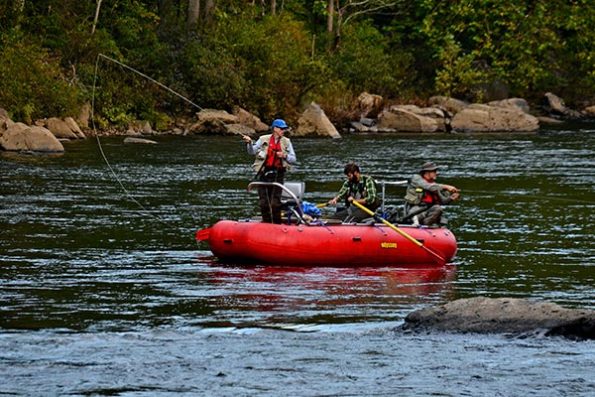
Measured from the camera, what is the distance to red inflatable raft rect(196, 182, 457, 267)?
17312mm

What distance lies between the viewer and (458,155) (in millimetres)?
36281

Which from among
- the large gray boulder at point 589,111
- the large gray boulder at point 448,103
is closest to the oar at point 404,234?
the large gray boulder at point 448,103

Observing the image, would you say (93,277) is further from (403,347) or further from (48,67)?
(48,67)

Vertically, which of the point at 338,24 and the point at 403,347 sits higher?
the point at 338,24

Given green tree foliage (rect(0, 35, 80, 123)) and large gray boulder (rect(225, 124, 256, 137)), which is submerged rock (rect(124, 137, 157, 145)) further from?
large gray boulder (rect(225, 124, 256, 137))

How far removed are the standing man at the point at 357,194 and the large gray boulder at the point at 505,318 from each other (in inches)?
192

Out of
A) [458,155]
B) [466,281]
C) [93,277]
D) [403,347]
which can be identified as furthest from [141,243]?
[458,155]

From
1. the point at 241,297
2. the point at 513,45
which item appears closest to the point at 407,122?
the point at 513,45

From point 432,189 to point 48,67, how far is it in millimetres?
26275

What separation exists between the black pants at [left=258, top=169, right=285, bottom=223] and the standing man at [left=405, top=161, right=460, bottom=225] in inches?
67.0

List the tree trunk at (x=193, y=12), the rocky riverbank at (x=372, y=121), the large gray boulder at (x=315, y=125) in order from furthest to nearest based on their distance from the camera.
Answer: the tree trunk at (x=193, y=12)
the large gray boulder at (x=315, y=125)
the rocky riverbank at (x=372, y=121)

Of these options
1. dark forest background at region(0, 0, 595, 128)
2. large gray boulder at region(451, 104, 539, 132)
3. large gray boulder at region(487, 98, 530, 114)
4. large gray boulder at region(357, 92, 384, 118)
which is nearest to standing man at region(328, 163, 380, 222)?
dark forest background at region(0, 0, 595, 128)

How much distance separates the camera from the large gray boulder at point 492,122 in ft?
155

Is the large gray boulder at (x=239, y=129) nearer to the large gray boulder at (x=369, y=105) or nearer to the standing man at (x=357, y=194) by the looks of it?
the large gray boulder at (x=369, y=105)
